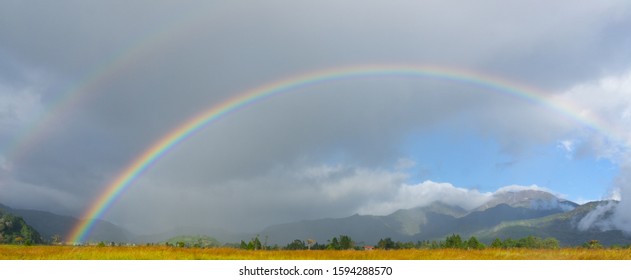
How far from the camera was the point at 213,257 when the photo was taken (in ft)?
92.4

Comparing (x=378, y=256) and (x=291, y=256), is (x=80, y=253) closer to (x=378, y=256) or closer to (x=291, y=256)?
(x=291, y=256)

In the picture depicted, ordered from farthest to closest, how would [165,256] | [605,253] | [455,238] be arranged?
[455,238]
[165,256]
[605,253]

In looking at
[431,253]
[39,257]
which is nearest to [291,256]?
[431,253]

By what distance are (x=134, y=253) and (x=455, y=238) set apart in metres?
98.0

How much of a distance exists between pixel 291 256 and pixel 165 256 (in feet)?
24.9

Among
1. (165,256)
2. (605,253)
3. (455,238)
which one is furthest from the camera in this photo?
(455,238)
